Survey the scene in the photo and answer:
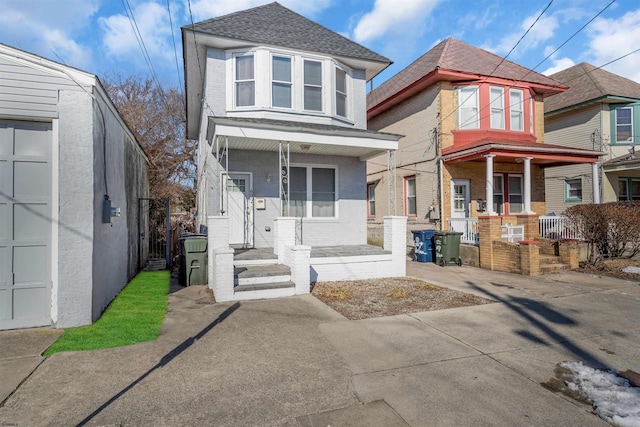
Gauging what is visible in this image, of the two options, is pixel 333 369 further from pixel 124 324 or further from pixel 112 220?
pixel 112 220

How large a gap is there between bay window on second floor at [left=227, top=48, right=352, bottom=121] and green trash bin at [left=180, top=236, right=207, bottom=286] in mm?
3892

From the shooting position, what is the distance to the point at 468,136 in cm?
1353

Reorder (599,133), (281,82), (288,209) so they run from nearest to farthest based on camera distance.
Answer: (288,209), (281,82), (599,133)

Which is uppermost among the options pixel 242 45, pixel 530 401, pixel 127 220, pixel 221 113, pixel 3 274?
pixel 242 45

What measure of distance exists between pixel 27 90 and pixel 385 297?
6690 mm

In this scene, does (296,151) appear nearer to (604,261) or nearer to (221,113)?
(221,113)

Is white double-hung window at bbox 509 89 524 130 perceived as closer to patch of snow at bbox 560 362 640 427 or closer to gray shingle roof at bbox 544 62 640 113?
gray shingle roof at bbox 544 62 640 113

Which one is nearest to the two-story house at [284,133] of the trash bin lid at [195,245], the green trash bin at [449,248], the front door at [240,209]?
the front door at [240,209]

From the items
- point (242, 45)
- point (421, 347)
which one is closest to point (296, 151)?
point (242, 45)

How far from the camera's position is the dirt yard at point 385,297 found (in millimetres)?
6180

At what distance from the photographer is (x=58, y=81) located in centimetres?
521

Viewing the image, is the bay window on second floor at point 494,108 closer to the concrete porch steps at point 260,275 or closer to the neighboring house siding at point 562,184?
the neighboring house siding at point 562,184

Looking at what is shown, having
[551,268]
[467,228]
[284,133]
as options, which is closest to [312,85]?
[284,133]

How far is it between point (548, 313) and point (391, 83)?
13894mm
